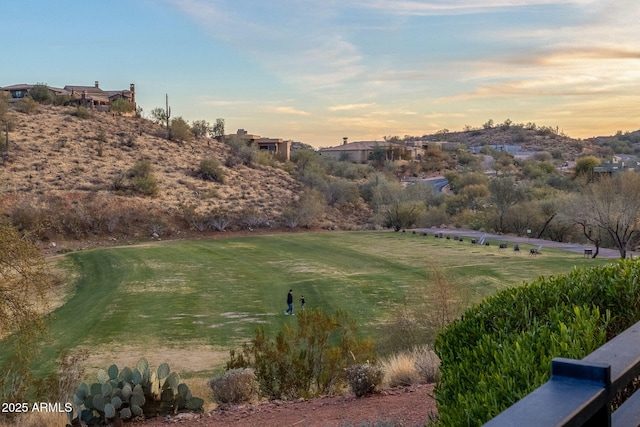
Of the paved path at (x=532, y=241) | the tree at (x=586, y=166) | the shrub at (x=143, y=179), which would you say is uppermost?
the tree at (x=586, y=166)

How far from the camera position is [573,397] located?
1703 millimetres

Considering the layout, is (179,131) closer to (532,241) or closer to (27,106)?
(27,106)

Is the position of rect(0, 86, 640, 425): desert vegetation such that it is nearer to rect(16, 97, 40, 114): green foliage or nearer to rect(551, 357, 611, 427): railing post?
rect(16, 97, 40, 114): green foliage

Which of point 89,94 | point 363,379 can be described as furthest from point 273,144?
point 363,379

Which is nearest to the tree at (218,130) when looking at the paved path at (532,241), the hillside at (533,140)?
the paved path at (532,241)

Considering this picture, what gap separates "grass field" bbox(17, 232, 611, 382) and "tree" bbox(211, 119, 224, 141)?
176 feet

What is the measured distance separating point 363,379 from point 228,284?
83.1ft

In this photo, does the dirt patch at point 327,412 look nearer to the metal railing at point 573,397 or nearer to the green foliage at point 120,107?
the metal railing at point 573,397

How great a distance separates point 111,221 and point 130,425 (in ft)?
170

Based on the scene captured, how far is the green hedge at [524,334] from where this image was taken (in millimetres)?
2953

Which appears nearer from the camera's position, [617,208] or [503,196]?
[617,208]

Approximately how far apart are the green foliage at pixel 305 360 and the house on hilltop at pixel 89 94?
9852cm

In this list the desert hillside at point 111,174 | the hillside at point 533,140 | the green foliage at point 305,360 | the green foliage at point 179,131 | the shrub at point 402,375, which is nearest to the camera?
the shrub at point 402,375

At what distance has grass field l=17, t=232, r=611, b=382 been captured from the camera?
23541mm
